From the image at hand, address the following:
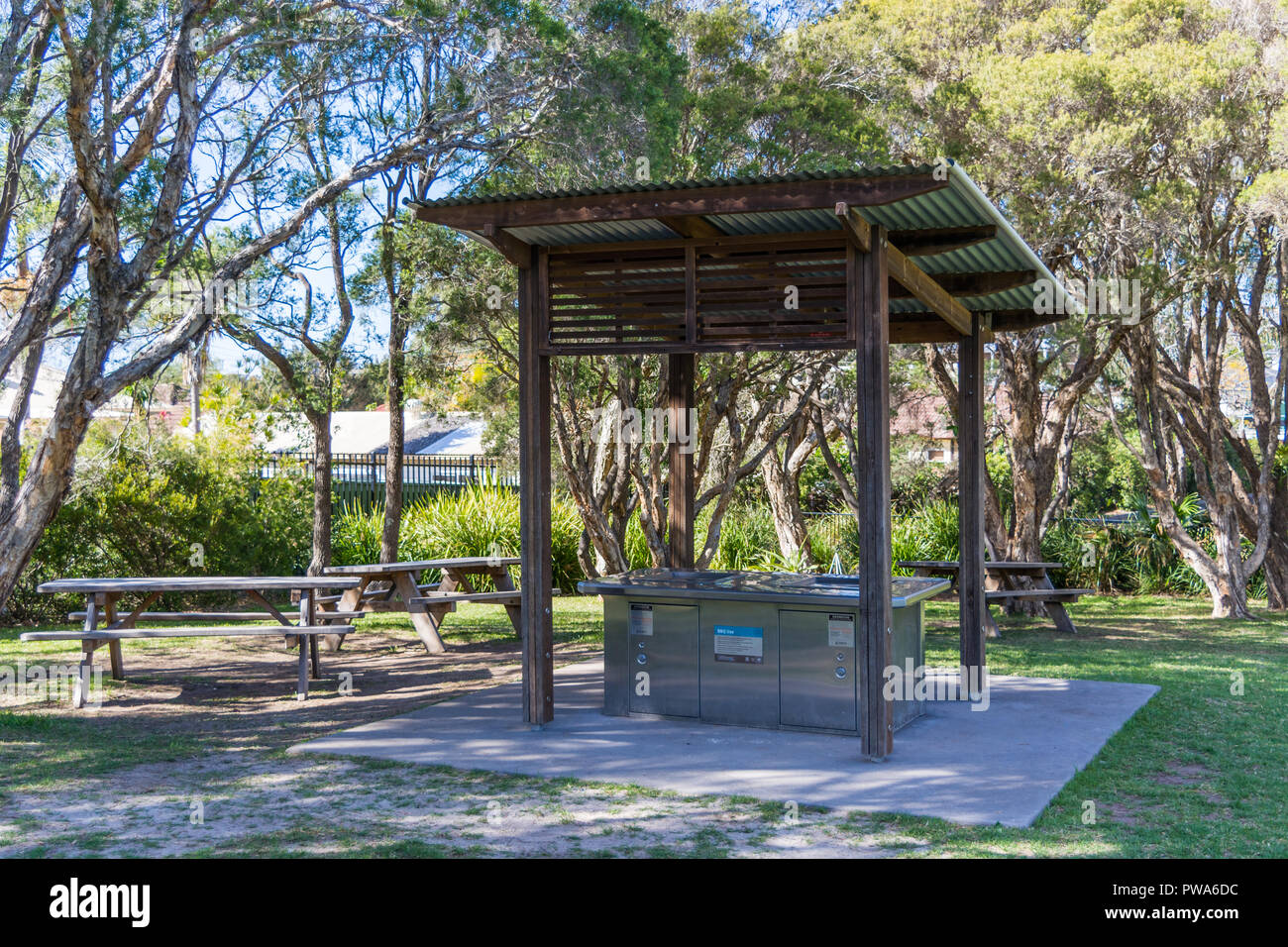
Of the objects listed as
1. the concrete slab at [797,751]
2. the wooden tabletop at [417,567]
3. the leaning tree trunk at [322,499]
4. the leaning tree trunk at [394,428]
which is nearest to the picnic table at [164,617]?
the concrete slab at [797,751]

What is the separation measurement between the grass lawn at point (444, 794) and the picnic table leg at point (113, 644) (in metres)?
A: 0.16

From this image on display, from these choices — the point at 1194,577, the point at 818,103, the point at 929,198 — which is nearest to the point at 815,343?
the point at 929,198

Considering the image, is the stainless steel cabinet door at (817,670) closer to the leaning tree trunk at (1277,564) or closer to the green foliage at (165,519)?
the green foliage at (165,519)

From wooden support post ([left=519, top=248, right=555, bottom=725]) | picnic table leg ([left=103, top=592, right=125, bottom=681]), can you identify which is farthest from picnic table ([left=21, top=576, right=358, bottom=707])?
wooden support post ([left=519, top=248, right=555, bottom=725])

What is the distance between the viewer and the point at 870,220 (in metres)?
→ 7.23

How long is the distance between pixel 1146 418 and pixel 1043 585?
315 centimetres

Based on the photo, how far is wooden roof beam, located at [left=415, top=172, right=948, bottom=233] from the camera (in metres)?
6.62

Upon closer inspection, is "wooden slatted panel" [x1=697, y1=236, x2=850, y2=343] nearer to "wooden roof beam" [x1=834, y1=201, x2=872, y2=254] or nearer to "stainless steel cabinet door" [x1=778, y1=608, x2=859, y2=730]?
"wooden roof beam" [x1=834, y1=201, x2=872, y2=254]

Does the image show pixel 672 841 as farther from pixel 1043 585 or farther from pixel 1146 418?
pixel 1146 418

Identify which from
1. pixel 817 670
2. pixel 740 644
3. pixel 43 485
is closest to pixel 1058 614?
pixel 817 670

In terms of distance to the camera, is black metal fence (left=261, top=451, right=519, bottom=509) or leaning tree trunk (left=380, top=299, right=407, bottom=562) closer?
leaning tree trunk (left=380, top=299, right=407, bottom=562)

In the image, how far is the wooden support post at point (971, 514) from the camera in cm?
949

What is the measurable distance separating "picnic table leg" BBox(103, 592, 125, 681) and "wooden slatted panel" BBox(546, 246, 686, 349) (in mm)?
4879

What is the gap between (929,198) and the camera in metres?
7.03
